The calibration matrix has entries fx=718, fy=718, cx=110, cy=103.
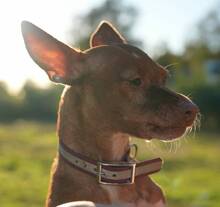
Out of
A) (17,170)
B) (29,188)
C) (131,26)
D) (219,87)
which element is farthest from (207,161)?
(131,26)

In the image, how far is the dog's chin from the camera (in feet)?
13.6

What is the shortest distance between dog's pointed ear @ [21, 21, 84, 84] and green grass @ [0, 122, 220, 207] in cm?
65

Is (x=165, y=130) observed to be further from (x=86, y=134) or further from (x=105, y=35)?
(x=105, y=35)

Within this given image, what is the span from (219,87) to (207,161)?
55.3 feet

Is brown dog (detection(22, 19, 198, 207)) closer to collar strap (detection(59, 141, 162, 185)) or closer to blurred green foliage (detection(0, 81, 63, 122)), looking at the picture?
collar strap (detection(59, 141, 162, 185))

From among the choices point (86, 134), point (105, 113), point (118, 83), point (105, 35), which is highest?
point (105, 35)

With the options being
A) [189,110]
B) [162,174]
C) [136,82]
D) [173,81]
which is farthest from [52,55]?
[173,81]

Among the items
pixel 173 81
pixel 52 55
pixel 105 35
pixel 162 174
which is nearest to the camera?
pixel 52 55

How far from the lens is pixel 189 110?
13.2 feet

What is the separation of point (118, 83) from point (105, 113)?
20 centimetres

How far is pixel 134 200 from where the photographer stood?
4.11 metres

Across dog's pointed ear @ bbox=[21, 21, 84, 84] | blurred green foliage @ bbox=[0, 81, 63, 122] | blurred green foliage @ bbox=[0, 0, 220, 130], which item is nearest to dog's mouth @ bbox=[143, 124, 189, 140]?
dog's pointed ear @ bbox=[21, 21, 84, 84]

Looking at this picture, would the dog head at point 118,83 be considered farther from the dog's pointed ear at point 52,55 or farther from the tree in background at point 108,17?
the tree in background at point 108,17

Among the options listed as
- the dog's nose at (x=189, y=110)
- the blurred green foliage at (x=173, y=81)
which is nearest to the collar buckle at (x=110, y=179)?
the dog's nose at (x=189, y=110)
